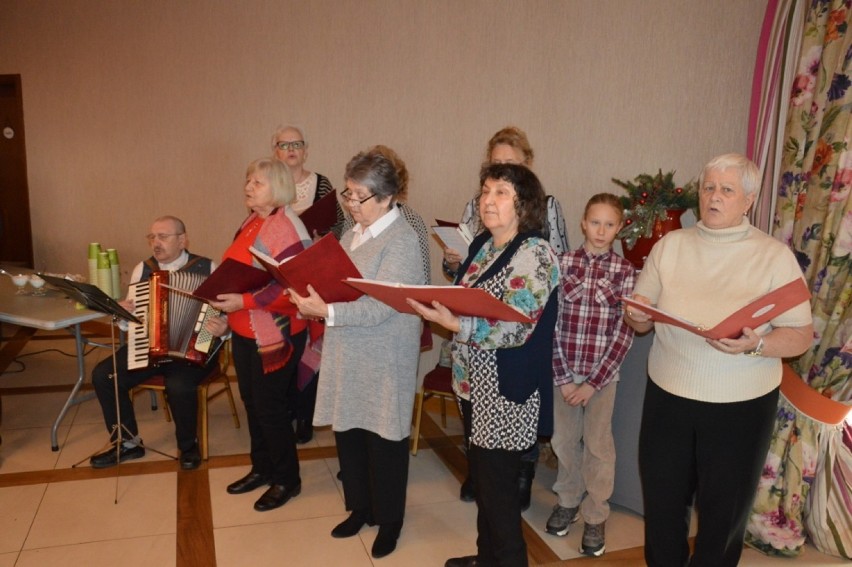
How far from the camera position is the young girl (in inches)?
104

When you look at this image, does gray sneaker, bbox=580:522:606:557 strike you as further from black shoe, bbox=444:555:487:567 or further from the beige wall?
the beige wall

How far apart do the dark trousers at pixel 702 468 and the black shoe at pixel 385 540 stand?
1.01m

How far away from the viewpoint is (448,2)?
4.20 m

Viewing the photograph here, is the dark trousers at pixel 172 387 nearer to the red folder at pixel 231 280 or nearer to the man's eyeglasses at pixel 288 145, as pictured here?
the red folder at pixel 231 280

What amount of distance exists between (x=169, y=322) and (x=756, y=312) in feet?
8.41

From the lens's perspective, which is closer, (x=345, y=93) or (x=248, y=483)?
(x=248, y=483)

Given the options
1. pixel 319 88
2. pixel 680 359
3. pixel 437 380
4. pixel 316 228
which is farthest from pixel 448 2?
pixel 680 359

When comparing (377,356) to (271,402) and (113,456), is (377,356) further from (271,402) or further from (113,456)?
(113,456)

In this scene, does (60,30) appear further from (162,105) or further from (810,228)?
(810,228)

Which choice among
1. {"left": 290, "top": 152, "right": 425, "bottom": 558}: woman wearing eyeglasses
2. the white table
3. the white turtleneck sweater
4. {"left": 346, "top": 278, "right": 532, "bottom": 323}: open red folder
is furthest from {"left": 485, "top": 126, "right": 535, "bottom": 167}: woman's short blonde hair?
the white table

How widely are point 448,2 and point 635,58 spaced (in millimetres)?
1310

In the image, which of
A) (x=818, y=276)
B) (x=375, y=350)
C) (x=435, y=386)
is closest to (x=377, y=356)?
(x=375, y=350)

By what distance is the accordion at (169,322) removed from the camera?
3.17 metres

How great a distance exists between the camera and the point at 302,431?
3822 millimetres
